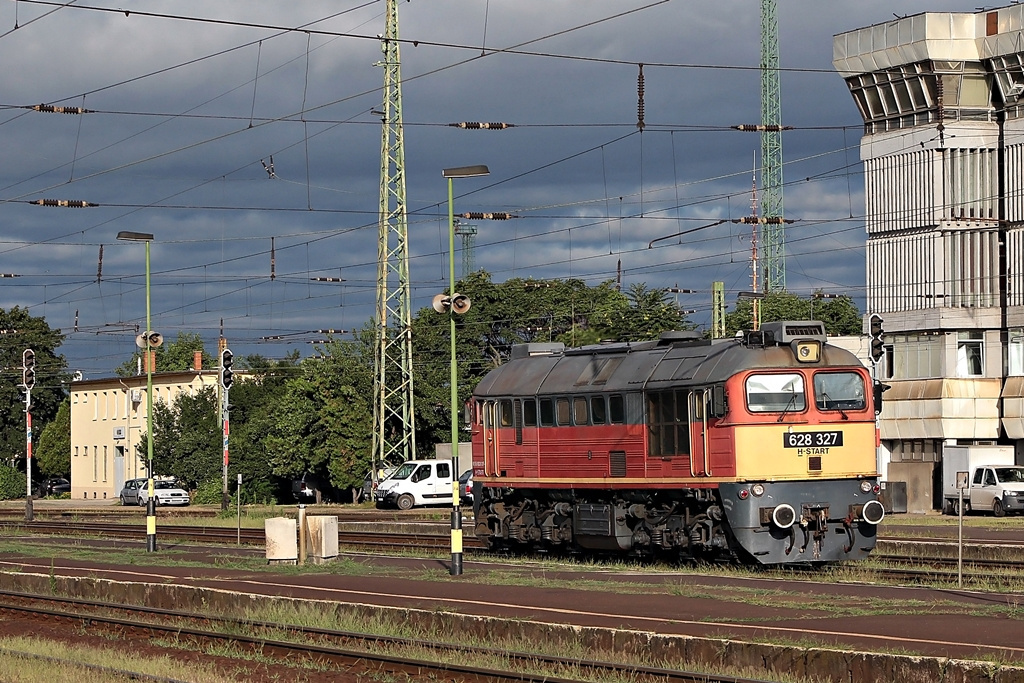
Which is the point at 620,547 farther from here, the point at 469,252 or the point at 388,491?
the point at 469,252

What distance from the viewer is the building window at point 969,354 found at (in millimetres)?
63219

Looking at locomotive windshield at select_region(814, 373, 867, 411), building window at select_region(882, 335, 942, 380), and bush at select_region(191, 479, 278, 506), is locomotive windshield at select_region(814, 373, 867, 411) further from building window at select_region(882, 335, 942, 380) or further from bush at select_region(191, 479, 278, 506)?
bush at select_region(191, 479, 278, 506)

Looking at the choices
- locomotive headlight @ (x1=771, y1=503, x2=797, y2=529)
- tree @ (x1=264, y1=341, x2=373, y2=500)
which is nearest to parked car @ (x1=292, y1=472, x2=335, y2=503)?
tree @ (x1=264, y1=341, x2=373, y2=500)

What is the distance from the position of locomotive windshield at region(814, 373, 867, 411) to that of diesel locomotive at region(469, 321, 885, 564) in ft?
0.08

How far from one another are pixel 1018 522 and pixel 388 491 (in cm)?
2354

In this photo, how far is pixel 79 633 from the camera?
20.8 m

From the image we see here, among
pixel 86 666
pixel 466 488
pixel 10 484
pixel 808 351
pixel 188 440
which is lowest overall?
pixel 10 484

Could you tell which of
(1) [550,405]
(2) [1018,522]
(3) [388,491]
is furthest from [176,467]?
(1) [550,405]

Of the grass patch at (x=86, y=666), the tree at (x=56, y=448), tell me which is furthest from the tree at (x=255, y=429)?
the grass patch at (x=86, y=666)

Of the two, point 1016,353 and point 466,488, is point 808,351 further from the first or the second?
point 1016,353

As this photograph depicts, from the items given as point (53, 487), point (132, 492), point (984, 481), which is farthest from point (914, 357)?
point (53, 487)

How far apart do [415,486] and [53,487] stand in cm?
5892

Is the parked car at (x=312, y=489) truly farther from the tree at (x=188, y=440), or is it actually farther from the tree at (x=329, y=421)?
the tree at (x=188, y=440)

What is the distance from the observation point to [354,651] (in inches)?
649
